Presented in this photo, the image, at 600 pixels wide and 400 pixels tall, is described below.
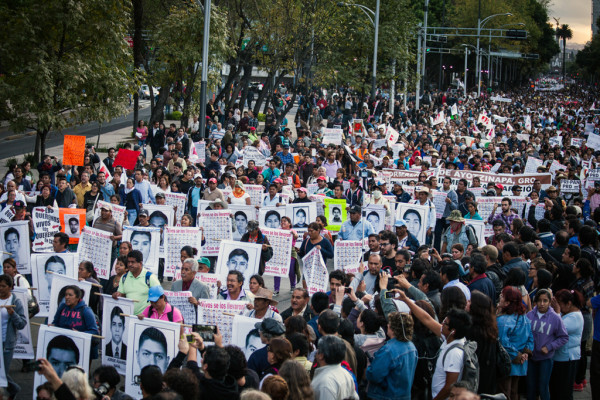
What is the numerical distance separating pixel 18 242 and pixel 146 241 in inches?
72.8

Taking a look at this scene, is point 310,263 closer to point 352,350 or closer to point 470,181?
point 352,350

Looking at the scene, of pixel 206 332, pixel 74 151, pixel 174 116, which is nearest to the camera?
pixel 206 332

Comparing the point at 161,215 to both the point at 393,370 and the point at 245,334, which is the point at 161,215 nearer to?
the point at 245,334

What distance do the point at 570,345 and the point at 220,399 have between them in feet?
14.3

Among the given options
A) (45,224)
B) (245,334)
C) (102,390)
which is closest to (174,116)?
(45,224)

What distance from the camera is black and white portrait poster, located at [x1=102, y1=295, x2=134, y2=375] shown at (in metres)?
8.63

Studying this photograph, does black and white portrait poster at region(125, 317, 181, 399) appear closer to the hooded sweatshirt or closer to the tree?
the hooded sweatshirt

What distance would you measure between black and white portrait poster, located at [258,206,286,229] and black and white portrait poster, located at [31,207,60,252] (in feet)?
11.2

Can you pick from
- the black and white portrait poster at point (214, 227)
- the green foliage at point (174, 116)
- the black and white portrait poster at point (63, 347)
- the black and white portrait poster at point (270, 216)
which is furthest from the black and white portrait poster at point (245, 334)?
the green foliage at point (174, 116)

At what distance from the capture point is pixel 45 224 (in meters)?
12.9

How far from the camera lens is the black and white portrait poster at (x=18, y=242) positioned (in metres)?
11.8

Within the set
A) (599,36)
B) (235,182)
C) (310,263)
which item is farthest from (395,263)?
(599,36)

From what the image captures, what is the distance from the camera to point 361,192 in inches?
613

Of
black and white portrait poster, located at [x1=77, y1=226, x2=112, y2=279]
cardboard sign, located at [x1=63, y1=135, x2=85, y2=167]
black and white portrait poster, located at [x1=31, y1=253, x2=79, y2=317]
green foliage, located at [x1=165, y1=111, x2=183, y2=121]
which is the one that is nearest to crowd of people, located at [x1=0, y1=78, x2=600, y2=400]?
black and white portrait poster, located at [x1=31, y1=253, x2=79, y2=317]
